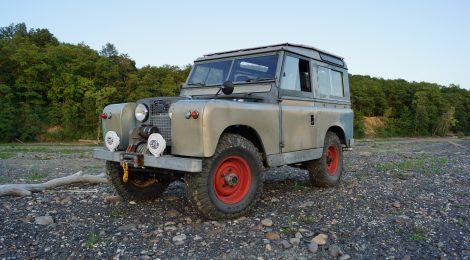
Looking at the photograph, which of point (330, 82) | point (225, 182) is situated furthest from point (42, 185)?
point (330, 82)

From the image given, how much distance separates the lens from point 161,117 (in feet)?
17.6

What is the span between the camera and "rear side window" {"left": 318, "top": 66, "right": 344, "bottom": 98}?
7461mm

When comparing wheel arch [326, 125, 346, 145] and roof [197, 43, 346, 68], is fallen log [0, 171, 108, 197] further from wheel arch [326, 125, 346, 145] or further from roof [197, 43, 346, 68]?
wheel arch [326, 125, 346, 145]

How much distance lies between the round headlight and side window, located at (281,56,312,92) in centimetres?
223

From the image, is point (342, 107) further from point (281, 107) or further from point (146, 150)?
point (146, 150)

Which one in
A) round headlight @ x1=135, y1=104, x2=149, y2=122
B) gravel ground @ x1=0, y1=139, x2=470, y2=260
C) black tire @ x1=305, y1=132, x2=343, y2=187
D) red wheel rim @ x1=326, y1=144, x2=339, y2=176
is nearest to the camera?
gravel ground @ x1=0, y1=139, x2=470, y2=260

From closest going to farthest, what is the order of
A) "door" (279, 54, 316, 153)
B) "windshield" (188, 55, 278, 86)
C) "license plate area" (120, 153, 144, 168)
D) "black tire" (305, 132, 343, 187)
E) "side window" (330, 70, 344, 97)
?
"license plate area" (120, 153, 144, 168)
"door" (279, 54, 316, 153)
"windshield" (188, 55, 278, 86)
"black tire" (305, 132, 343, 187)
"side window" (330, 70, 344, 97)

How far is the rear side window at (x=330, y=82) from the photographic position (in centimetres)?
746

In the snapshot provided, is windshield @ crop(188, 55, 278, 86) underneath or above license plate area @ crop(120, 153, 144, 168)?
above

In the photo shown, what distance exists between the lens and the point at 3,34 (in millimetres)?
52844

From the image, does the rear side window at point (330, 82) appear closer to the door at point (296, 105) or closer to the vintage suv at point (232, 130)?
the vintage suv at point (232, 130)

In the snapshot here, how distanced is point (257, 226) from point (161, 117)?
78.9 inches

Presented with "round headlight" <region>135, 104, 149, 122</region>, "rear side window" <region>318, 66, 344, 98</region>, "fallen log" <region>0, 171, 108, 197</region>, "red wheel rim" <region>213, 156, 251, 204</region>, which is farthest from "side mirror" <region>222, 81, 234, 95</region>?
"fallen log" <region>0, 171, 108, 197</region>

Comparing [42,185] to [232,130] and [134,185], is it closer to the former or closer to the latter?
[134,185]
